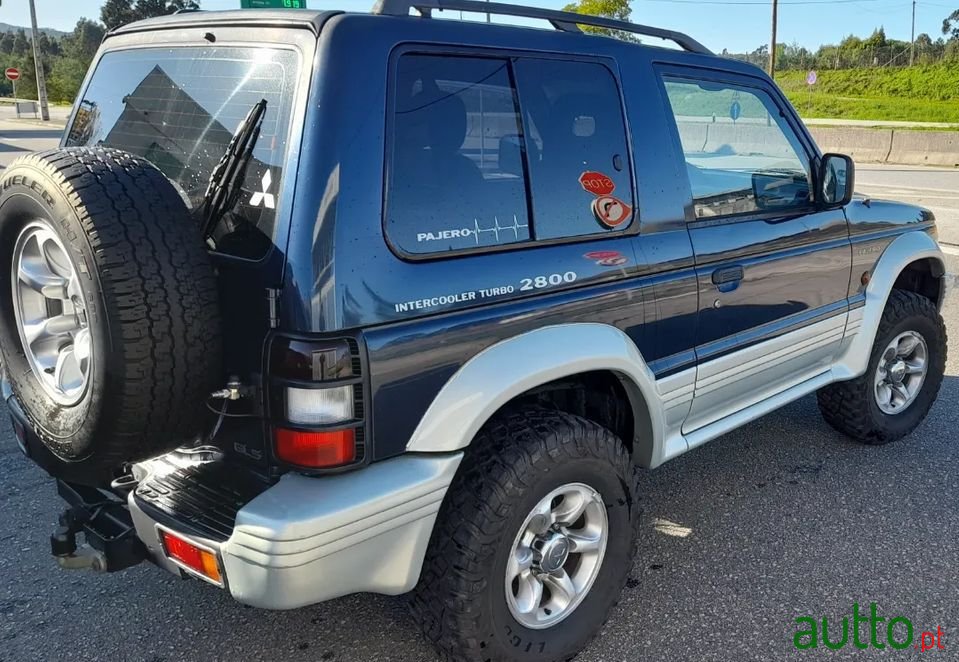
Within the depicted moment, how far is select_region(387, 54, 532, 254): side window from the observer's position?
7.07 feet

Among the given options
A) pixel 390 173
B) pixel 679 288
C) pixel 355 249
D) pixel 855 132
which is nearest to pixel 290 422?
pixel 355 249

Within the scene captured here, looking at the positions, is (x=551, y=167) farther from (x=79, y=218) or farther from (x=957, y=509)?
(x=957, y=509)

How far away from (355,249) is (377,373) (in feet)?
1.02

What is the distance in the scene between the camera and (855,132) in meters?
22.3

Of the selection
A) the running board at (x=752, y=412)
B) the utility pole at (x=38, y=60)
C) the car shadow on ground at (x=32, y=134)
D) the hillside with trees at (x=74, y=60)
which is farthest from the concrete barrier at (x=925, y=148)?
the hillside with trees at (x=74, y=60)

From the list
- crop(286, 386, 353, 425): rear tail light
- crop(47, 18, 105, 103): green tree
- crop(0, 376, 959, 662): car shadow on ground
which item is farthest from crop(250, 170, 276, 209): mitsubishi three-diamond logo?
crop(47, 18, 105, 103): green tree

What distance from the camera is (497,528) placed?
90.4 inches

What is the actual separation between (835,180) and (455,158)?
1967 millimetres

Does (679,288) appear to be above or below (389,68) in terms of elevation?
below

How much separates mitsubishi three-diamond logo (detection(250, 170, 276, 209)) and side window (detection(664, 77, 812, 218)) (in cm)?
153

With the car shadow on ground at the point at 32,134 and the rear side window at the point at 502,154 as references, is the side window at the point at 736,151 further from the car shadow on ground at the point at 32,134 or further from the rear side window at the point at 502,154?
the car shadow on ground at the point at 32,134

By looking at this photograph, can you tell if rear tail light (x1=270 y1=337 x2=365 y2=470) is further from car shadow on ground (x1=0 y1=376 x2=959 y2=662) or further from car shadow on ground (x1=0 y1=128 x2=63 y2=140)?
car shadow on ground (x1=0 y1=128 x2=63 y2=140)

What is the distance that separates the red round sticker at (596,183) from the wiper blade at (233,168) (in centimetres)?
101

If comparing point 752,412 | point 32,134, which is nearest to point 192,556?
point 752,412
